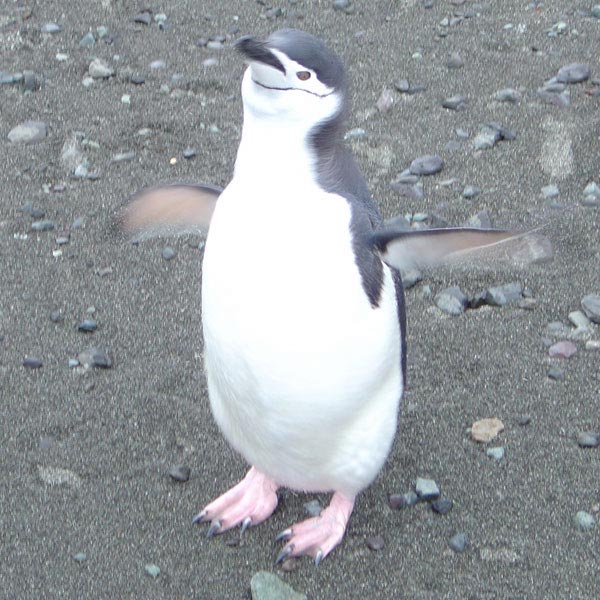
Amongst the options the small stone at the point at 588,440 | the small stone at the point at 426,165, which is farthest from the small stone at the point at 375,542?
the small stone at the point at 426,165

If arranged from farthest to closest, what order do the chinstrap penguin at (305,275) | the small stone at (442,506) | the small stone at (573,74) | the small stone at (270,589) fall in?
the small stone at (573,74), the small stone at (442,506), the small stone at (270,589), the chinstrap penguin at (305,275)

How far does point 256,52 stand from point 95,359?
4.38ft

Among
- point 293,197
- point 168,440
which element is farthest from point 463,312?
point 293,197

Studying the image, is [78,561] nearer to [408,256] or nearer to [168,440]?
[168,440]

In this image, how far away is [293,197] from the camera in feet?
6.92

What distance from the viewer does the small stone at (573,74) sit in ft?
14.2

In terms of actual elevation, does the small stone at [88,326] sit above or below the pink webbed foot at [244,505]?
below

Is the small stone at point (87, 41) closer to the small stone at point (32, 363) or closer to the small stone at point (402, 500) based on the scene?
the small stone at point (32, 363)

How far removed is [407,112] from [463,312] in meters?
1.30

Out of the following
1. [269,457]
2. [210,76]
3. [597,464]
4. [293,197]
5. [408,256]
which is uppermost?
[293,197]

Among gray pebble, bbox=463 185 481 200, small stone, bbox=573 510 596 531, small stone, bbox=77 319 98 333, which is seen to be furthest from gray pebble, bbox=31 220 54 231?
small stone, bbox=573 510 596 531

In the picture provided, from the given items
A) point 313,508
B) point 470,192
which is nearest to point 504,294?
point 470,192

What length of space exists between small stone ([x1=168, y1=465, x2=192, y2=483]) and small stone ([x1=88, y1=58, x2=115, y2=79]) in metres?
2.37

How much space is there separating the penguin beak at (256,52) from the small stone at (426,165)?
1.95 m
